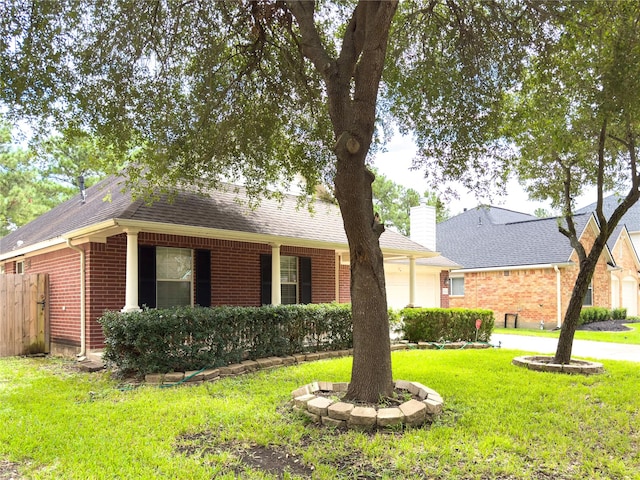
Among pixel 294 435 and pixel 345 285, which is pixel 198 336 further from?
pixel 345 285

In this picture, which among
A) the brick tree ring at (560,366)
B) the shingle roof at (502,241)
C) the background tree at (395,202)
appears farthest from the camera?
the background tree at (395,202)

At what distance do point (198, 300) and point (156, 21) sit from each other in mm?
5822

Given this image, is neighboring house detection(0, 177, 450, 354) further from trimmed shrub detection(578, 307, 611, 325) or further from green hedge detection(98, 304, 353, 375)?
trimmed shrub detection(578, 307, 611, 325)

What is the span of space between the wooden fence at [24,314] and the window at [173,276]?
382 centimetres

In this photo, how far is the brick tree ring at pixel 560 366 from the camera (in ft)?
26.8

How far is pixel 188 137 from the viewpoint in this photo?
8.62 m

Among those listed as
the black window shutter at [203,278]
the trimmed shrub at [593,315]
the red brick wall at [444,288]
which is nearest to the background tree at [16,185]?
the black window shutter at [203,278]

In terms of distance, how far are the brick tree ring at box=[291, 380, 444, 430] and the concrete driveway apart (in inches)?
275

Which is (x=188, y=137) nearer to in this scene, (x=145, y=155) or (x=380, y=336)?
(x=145, y=155)

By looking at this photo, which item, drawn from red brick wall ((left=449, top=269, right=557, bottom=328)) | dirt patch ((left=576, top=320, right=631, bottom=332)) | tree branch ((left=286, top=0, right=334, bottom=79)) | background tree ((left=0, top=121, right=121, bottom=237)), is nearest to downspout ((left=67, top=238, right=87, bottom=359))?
tree branch ((left=286, top=0, right=334, bottom=79))

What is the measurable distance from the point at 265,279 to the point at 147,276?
3251mm

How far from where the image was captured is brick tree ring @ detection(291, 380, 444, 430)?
486 centimetres

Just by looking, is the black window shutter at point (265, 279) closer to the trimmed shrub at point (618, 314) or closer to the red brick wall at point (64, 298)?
the red brick wall at point (64, 298)

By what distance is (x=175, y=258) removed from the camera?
1056 centimetres
